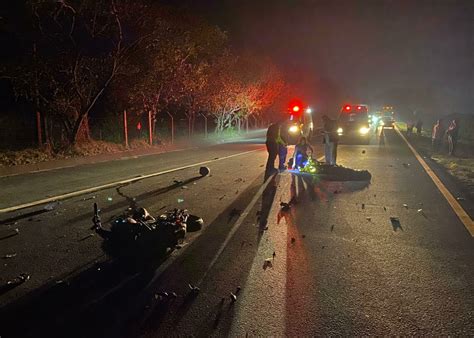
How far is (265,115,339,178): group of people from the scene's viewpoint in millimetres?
12173

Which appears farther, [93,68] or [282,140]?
[93,68]

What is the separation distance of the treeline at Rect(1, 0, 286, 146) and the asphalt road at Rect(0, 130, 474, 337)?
A: 10.9 metres

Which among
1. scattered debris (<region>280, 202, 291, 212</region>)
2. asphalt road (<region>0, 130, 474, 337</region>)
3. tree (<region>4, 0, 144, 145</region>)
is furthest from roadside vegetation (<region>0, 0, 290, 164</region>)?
scattered debris (<region>280, 202, 291, 212</region>)

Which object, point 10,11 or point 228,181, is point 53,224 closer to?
point 228,181

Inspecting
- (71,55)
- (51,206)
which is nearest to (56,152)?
(71,55)

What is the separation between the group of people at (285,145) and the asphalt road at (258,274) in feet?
12.4

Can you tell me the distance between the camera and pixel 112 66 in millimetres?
19297

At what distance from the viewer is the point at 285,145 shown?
12672 millimetres

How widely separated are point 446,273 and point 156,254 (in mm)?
3309

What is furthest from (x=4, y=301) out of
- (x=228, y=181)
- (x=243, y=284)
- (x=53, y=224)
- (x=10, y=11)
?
(x=10, y=11)

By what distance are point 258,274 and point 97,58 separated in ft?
56.9

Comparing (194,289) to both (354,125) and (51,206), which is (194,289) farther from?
(354,125)

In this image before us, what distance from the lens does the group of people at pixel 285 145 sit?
12.2 meters

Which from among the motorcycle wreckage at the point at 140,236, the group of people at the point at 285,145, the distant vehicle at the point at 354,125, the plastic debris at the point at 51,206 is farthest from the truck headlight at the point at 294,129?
the distant vehicle at the point at 354,125
